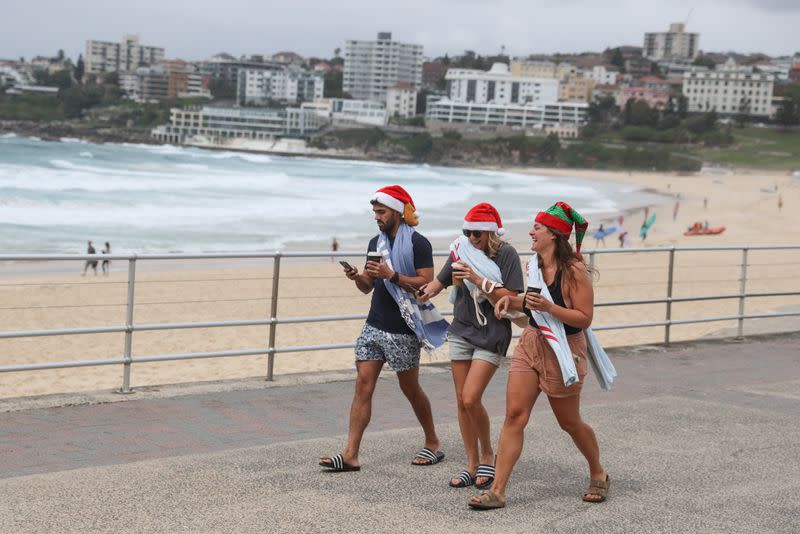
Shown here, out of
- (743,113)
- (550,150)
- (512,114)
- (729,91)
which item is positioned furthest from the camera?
(512,114)

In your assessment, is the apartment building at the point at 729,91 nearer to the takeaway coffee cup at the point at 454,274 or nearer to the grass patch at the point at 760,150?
the grass patch at the point at 760,150

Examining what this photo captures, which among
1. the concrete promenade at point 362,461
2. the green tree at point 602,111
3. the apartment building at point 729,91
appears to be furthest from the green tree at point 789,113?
the concrete promenade at point 362,461

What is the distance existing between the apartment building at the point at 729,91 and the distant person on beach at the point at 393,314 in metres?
176

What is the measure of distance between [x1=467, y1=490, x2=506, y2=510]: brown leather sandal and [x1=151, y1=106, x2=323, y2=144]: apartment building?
542 ft

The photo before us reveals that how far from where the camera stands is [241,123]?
174 metres

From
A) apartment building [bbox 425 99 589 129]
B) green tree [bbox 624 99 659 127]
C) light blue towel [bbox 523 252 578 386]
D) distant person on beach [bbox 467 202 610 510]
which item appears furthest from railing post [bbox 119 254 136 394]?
apartment building [bbox 425 99 589 129]

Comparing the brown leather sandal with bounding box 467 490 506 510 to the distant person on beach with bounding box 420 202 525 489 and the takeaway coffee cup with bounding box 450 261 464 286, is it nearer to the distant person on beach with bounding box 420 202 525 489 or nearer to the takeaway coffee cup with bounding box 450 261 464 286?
the distant person on beach with bounding box 420 202 525 489

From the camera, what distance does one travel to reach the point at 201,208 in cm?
4275

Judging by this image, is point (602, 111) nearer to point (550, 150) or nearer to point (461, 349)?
point (550, 150)

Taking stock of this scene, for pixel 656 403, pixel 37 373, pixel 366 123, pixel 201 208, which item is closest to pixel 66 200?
pixel 201 208

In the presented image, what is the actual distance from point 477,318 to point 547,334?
0.47 metres

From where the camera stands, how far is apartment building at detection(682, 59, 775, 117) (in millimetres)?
178000

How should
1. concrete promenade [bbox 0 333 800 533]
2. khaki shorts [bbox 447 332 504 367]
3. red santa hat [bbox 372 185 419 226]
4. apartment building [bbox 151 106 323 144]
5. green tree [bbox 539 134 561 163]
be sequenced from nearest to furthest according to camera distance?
concrete promenade [bbox 0 333 800 533], khaki shorts [bbox 447 332 504 367], red santa hat [bbox 372 185 419 226], green tree [bbox 539 134 561 163], apartment building [bbox 151 106 323 144]

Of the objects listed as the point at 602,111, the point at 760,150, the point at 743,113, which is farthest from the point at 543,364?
the point at 602,111
